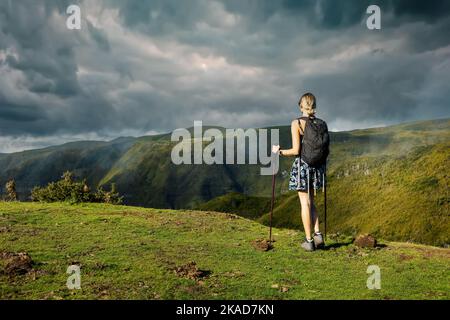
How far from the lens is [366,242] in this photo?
1516cm

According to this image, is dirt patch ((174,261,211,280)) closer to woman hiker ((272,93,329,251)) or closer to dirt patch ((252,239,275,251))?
dirt patch ((252,239,275,251))

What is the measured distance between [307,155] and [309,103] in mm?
1625

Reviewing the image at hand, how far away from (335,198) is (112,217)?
260 feet

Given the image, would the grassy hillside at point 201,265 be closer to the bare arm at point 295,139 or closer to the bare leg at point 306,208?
the bare leg at point 306,208

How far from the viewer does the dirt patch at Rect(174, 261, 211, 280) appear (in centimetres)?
1106

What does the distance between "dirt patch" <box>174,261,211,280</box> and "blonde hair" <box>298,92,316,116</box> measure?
18.9ft

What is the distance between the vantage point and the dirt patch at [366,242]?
15.1 m

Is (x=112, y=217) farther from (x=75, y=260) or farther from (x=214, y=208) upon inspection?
(x=214, y=208)

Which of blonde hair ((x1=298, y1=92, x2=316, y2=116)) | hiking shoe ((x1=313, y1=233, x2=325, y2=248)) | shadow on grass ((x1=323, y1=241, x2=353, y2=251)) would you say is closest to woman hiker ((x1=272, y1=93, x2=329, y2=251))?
blonde hair ((x1=298, y1=92, x2=316, y2=116))

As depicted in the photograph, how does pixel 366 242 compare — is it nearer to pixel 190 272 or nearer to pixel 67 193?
pixel 190 272

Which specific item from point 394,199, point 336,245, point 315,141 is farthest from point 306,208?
point 394,199

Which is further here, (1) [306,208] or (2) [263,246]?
(2) [263,246]

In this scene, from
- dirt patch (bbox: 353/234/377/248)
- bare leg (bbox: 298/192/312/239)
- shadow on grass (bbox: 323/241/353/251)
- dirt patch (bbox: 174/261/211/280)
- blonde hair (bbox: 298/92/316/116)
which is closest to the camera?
dirt patch (bbox: 174/261/211/280)
